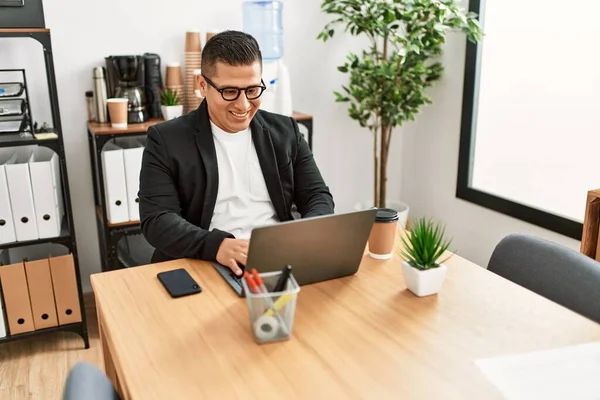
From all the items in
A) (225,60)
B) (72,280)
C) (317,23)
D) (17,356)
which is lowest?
(17,356)

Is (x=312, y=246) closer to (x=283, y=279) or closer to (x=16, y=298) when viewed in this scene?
(x=283, y=279)

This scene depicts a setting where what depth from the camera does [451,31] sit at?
3053 mm

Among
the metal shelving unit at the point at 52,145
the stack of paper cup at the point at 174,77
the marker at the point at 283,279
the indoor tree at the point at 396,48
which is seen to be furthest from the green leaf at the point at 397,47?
the marker at the point at 283,279

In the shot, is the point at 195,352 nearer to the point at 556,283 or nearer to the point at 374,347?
the point at 374,347

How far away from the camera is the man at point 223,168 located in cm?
167

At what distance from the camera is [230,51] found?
1670 millimetres

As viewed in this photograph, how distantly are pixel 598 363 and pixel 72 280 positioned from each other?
217 centimetres

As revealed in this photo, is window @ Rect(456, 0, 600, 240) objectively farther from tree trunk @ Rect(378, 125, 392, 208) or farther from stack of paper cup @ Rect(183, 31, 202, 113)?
stack of paper cup @ Rect(183, 31, 202, 113)

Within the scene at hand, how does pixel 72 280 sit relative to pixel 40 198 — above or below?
below

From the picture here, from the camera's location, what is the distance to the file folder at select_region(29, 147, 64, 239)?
7.89 ft

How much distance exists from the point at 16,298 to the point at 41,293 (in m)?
0.10

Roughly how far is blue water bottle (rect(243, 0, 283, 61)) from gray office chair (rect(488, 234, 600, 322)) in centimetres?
173

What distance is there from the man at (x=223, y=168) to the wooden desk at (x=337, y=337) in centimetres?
26

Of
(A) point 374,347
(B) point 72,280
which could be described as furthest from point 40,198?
(A) point 374,347
